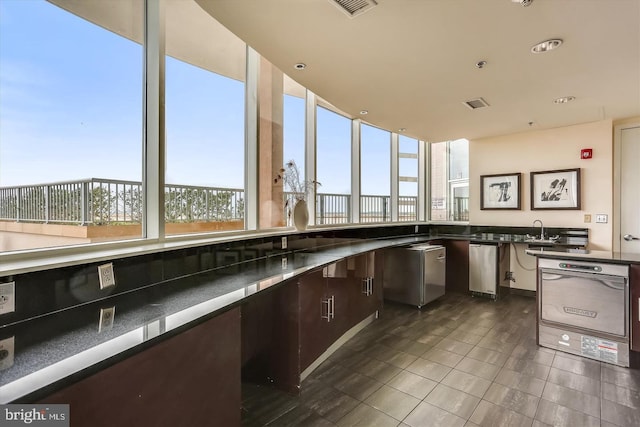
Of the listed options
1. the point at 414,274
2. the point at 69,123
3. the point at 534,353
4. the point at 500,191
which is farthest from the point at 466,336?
the point at 69,123

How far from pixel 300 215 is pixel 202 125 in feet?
4.39

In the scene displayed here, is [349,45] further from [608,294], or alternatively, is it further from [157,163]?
[608,294]

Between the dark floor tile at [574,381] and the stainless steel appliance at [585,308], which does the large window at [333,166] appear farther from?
the dark floor tile at [574,381]

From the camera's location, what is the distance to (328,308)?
2586 millimetres

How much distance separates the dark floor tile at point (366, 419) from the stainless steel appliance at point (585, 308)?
202 cm

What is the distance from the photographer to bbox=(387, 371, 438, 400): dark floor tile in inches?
85.5

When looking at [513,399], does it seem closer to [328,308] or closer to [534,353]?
[534,353]

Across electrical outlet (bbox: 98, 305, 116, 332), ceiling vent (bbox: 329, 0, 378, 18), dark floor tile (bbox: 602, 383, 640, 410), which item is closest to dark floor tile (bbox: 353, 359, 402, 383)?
dark floor tile (bbox: 602, 383, 640, 410)

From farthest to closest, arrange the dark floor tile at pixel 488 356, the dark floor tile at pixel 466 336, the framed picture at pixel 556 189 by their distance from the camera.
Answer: the framed picture at pixel 556 189 < the dark floor tile at pixel 466 336 < the dark floor tile at pixel 488 356

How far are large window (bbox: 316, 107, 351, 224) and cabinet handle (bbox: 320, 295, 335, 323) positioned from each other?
58.1 inches

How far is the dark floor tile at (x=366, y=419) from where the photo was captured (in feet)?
6.06

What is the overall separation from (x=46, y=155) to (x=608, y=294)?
4.18 metres

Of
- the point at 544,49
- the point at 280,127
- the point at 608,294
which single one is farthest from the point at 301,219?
the point at 608,294

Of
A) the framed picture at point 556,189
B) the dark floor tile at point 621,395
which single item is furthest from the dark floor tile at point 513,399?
the framed picture at point 556,189
